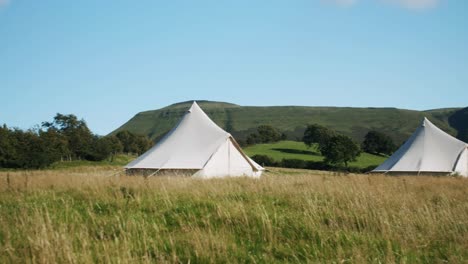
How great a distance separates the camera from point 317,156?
77875 mm

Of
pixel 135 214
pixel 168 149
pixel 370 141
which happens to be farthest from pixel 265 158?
pixel 135 214

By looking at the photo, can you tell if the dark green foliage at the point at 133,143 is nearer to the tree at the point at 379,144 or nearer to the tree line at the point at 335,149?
the tree line at the point at 335,149

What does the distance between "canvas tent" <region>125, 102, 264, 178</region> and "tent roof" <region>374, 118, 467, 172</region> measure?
33.2 feet

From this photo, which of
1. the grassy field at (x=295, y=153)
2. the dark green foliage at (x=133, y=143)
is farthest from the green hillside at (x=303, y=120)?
the dark green foliage at (x=133, y=143)

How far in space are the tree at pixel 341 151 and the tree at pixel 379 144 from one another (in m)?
18.0

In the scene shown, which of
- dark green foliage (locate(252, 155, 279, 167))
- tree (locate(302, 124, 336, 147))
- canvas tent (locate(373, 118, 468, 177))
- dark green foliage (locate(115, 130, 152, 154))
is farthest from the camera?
tree (locate(302, 124, 336, 147))

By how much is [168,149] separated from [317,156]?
5705 cm

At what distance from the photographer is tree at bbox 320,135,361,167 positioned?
6562 cm

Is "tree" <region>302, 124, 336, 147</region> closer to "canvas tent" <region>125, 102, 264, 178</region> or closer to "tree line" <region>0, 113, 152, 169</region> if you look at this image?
"tree line" <region>0, 113, 152, 169</region>

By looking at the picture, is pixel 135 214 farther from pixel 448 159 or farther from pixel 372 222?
pixel 448 159

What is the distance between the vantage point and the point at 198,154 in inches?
906

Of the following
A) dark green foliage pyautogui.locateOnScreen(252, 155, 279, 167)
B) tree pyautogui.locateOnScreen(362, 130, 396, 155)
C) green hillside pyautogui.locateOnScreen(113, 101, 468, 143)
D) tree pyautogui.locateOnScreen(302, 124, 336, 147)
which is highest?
green hillside pyautogui.locateOnScreen(113, 101, 468, 143)

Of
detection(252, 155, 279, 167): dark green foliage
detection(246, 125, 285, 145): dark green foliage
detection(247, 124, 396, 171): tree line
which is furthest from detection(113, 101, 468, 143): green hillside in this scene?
detection(252, 155, 279, 167): dark green foliage

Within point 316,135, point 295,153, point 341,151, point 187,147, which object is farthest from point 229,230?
point 316,135
